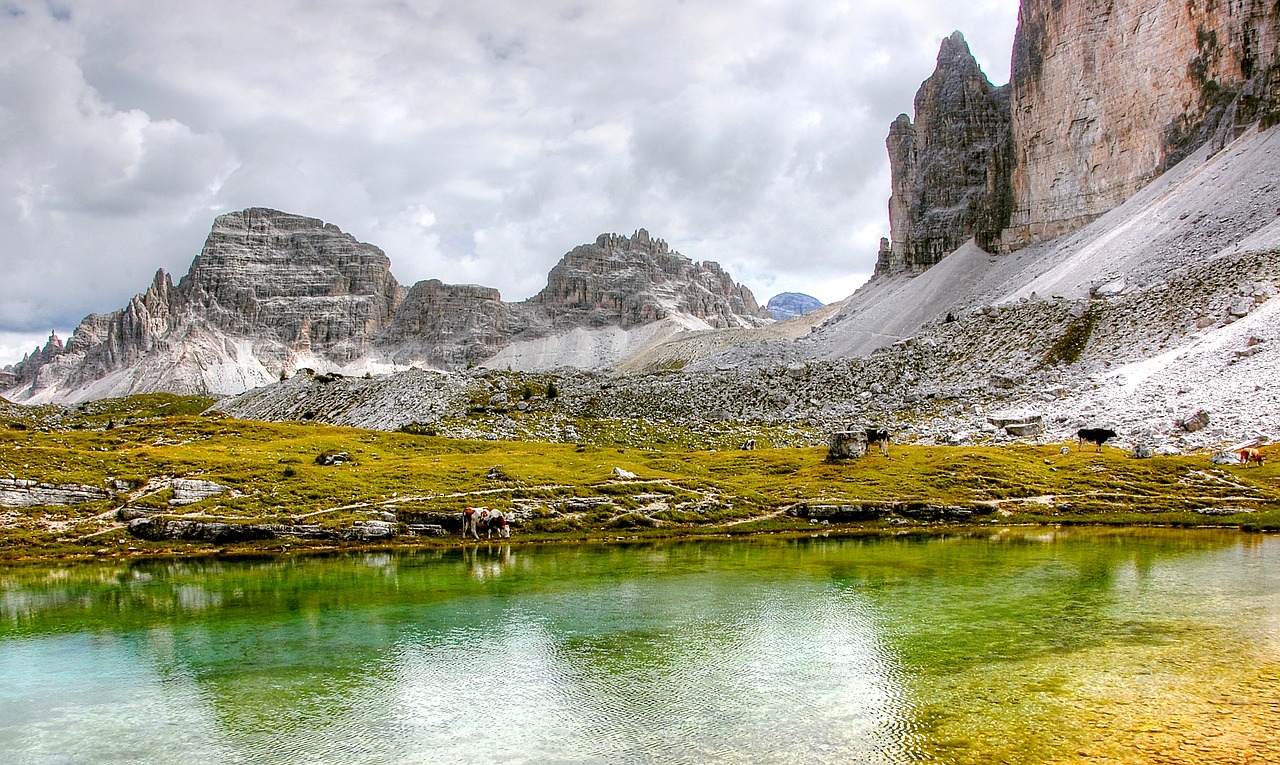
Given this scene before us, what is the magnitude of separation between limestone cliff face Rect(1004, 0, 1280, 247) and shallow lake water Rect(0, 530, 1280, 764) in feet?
440

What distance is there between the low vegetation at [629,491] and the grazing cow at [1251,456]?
3.51 ft

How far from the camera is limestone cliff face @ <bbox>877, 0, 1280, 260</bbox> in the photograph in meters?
132

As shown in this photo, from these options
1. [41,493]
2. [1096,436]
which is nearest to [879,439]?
[1096,436]

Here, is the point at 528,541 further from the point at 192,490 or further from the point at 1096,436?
the point at 1096,436

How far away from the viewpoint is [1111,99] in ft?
499

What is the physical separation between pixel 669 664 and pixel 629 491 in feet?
118

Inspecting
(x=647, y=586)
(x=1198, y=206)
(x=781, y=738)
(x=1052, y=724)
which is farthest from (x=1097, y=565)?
(x=1198, y=206)

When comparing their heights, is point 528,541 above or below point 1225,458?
below

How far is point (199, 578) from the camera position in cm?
3566

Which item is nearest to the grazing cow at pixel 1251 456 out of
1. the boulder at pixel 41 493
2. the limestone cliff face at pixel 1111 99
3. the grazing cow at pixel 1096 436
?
the grazing cow at pixel 1096 436

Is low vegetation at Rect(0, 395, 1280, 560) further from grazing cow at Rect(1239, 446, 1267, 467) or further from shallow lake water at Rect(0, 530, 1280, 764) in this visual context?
shallow lake water at Rect(0, 530, 1280, 764)

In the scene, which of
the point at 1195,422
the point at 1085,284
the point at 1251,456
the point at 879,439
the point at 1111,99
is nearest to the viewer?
the point at 1251,456

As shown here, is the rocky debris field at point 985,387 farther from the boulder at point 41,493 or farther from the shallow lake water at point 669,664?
the boulder at point 41,493

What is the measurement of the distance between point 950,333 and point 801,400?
29.7m
